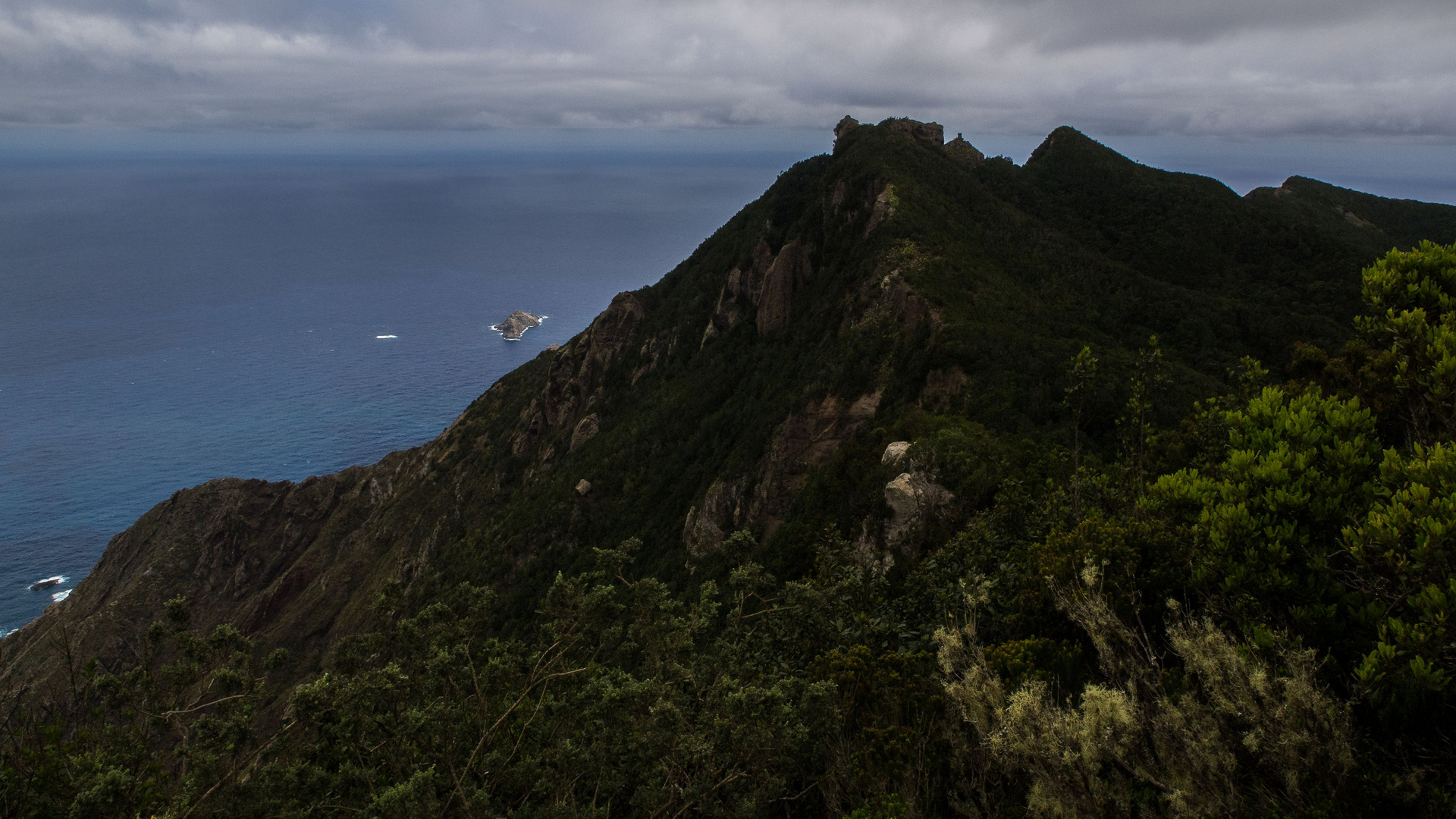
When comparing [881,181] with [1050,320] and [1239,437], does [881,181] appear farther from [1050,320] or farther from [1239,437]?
[1239,437]

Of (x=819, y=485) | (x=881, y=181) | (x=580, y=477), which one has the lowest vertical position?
(x=580, y=477)

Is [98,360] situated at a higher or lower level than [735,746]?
lower

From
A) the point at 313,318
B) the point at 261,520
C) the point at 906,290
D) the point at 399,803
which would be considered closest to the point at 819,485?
the point at 906,290

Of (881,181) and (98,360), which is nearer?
(881,181)

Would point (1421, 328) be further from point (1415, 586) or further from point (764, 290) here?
point (764, 290)

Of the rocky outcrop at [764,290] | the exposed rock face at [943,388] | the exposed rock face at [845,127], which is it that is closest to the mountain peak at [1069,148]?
the exposed rock face at [845,127]

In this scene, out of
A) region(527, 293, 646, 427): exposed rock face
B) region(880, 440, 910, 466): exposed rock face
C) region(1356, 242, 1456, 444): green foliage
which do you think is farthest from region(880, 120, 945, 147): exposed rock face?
region(1356, 242, 1456, 444): green foliage
